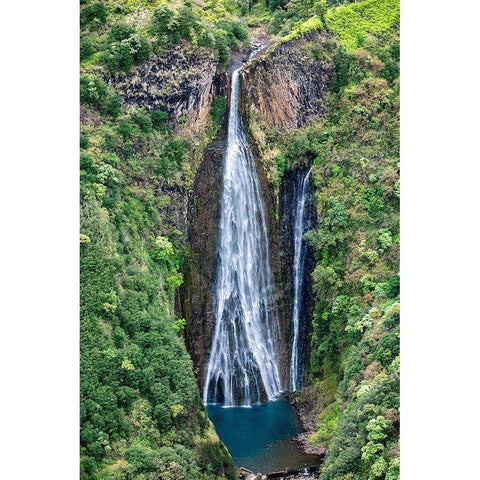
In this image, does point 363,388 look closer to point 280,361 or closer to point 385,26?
point 280,361

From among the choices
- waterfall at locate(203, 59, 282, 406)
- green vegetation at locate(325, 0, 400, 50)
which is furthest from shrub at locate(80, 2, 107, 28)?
green vegetation at locate(325, 0, 400, 50)

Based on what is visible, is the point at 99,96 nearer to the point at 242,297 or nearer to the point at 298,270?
the point at 242,297

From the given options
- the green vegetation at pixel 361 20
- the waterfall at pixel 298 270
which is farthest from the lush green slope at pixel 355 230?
the waterfall at pixel 298 270

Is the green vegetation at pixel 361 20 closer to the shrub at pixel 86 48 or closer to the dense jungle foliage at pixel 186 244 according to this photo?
the dense jungle foliage at pixel 186 244

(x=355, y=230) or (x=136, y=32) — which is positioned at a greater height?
(x=136, y=32)

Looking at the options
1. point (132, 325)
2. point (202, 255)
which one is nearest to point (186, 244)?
point (202, 255)

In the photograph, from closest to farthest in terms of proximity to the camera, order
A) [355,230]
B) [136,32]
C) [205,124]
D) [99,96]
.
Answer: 1. [99,96]
2. [136,32]
3. [355,230]
4. [205,124]

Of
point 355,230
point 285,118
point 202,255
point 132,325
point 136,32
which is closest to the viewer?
point 132,325
